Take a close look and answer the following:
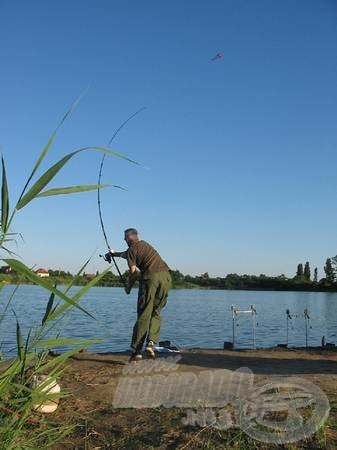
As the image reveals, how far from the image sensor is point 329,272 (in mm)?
115312

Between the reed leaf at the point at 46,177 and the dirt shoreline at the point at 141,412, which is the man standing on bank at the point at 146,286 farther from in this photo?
the reed leaf at the point at 46,177

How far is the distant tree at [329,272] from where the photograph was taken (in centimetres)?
11400

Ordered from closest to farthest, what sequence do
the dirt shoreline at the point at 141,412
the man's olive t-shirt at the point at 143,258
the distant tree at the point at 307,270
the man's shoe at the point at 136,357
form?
the dirt shoreline at the point at 141,412, the man's shoe at the point at 136,357, the man's olive t-shirt at the point at 143,258, the distant tree at the point at 307,270

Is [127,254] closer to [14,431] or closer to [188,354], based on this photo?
[188,354]

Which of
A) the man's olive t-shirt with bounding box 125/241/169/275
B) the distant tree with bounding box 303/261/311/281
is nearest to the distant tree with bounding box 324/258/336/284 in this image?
the distant tree with bounding box 303/261/311/281

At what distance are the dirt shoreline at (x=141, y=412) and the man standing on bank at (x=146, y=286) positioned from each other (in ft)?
1.27

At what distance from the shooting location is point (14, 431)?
2.82 metres

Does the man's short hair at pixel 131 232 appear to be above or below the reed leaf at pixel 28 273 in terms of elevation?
above

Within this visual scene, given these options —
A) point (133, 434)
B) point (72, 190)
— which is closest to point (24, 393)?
point (133, 434)
